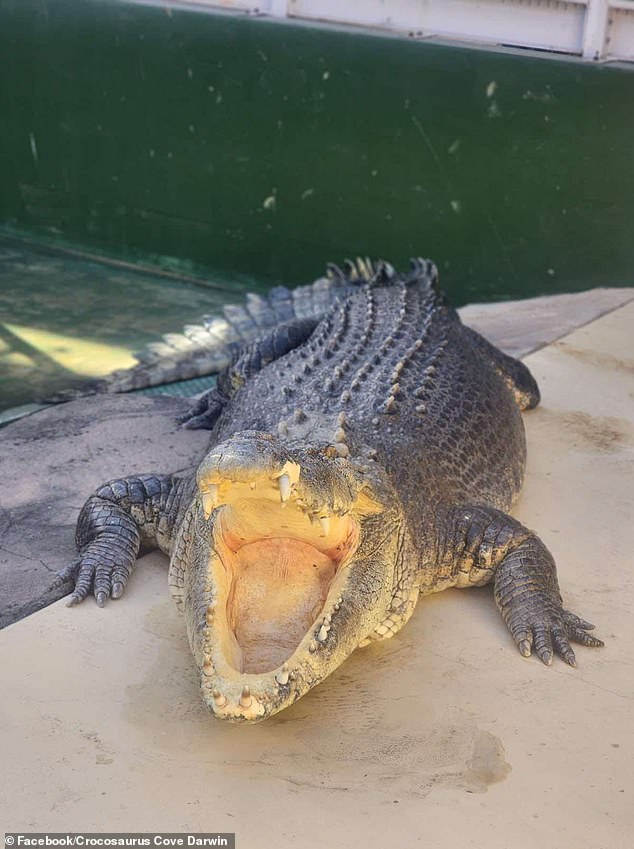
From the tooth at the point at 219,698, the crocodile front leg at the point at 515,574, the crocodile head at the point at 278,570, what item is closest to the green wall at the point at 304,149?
the crocodile front leg at the point at 515,574

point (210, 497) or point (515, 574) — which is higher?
point (210, 497)

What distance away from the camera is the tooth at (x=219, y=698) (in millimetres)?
2465

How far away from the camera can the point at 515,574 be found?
340cm

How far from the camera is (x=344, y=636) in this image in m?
2.72

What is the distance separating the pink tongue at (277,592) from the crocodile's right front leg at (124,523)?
74cm

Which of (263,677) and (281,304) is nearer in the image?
(263,677)

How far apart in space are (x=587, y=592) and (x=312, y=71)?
5408mm

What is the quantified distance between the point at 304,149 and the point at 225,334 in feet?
7.76

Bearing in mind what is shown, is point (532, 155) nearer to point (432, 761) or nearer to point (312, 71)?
point (312, 71)

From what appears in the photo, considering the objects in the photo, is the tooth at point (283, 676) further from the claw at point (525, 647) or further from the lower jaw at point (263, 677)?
the claw at point (525, 647)

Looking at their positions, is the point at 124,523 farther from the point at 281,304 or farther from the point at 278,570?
the point at 281,304

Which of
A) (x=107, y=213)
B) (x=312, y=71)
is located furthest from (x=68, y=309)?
(x=312, y=71)

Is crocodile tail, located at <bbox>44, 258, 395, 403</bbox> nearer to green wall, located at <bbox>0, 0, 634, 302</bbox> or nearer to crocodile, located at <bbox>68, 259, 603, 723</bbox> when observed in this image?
crocodile, located at <bbox>68, 259, 603, 723</bbox>

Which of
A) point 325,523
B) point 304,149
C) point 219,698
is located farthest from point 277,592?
point 304,149
